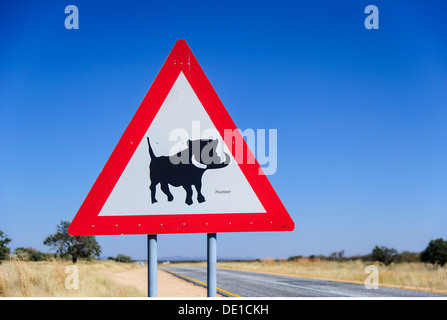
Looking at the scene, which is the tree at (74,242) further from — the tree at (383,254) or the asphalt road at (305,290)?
the tree at (383,254)

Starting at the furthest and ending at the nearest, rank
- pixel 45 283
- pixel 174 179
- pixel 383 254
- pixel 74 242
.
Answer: pixel 383 254, pixel 74 242, pixel 45 283, pixel 174 179

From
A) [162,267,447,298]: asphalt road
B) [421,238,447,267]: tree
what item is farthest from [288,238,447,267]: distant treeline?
[162,267,447,298]: asphalt road

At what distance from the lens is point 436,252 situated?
38.4 meters

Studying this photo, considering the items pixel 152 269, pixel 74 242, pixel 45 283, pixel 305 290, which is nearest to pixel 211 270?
pixel 152 269

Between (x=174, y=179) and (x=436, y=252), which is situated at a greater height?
(x=174, y=179)

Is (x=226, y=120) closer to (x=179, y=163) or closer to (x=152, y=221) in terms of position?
(x=179, y=163)

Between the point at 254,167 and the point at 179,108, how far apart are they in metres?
0.58

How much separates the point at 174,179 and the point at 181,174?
0.05 metres

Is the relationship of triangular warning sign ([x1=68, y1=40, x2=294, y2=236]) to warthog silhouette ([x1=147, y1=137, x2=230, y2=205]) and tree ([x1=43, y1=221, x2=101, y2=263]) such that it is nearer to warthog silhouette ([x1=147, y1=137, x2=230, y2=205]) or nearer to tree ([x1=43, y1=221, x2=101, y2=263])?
warthog silhouette ([x1=147, y1=137, x2=230, y2=205])

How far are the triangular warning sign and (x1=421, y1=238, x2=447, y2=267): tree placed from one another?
3843cm

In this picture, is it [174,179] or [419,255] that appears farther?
[419,255]

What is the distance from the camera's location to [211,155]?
260cm

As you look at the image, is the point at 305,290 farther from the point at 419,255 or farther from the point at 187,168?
the point at 419,255
